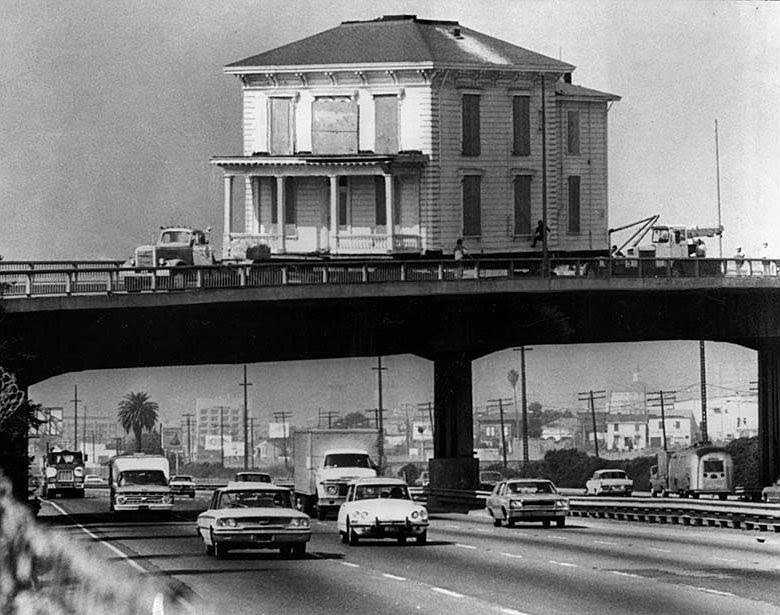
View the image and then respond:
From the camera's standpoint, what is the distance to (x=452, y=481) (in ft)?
252

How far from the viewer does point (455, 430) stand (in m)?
76.4

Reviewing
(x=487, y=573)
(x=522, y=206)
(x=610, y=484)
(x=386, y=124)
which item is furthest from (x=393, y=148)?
(x=487, y=573)

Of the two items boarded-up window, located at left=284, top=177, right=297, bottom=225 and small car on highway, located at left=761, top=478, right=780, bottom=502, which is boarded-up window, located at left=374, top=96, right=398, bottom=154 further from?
small car on highway, located at left=761, top=478, right=780, bottom=502

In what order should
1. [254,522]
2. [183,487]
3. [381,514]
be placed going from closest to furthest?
[254,522] < [381,514] < [183,487]

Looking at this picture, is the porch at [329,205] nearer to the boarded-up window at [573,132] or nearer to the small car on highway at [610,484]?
the boarded-up window at [573,132]

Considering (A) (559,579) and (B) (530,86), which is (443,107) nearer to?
(B) (530,86)

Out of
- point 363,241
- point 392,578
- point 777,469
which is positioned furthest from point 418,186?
point 392,578

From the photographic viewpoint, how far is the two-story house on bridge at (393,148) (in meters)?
81.9

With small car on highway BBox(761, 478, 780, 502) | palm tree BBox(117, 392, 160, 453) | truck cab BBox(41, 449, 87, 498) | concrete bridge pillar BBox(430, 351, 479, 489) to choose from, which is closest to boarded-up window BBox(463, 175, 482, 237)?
concrete bridge pillar BBox(430, 351, 479, 489)

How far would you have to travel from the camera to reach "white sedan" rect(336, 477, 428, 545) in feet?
127

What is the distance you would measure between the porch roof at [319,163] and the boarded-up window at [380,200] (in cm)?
108

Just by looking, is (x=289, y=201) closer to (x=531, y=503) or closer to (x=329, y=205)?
(x=329, y=205)

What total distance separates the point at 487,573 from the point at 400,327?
4348cm

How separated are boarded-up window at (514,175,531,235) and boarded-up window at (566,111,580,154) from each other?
447 centimetres
